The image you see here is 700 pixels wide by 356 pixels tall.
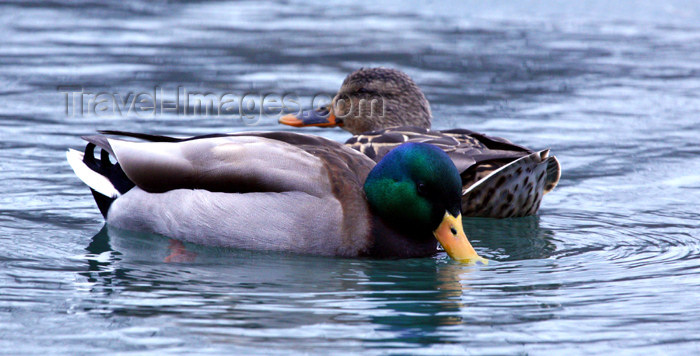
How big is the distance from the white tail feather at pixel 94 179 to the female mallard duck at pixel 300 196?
0.38m

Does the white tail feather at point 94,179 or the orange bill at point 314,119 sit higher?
the orange bill at point 314,119

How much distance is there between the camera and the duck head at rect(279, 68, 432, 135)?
880 cm

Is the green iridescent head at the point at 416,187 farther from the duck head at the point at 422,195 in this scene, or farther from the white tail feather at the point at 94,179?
the white tail feather at the point at 94,179

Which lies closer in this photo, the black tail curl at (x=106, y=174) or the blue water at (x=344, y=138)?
the blue water at (x=344, y=138)

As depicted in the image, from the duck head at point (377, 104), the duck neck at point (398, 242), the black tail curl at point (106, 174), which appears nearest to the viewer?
the duck neck at point (398, 242)

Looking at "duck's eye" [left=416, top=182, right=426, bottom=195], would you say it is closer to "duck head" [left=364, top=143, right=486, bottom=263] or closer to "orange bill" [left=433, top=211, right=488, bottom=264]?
"duck head" [left=364, top=143, right=486, bottom=263]

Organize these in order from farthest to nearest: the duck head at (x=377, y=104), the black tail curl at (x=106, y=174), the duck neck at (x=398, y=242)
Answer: the duck head at (x=377, y=104) < the black tail curl at (x=106, y=174) < the duck neck at (x=398, y=242)

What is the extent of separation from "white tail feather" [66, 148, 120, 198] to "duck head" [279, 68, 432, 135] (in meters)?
2.10

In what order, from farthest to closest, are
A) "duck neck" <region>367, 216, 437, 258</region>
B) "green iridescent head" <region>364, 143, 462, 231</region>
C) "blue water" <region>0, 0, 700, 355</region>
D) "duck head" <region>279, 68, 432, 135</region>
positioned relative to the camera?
"duck head" <region>279, 68, 432, 135</region>
"duck neck" <region>367, 216, 437, 258</region>
"green iridescent head" <region>364, 143, 462, 231</region>
"blue water" <region>0, 0, 700, 355</region>

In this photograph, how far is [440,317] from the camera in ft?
17.1

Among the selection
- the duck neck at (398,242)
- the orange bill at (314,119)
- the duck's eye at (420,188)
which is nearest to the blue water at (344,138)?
the duck neck at (398,242)

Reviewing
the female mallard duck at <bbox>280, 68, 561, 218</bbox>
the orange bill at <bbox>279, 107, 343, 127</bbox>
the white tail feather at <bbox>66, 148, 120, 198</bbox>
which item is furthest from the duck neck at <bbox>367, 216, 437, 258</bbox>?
the orange bill at <bbox>279, 107, 343, 127</bbox>

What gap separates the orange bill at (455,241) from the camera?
617 cm

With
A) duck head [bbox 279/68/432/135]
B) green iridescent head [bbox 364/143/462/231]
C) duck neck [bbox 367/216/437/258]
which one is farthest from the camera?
duck head [bbox 279/68/432/135]
